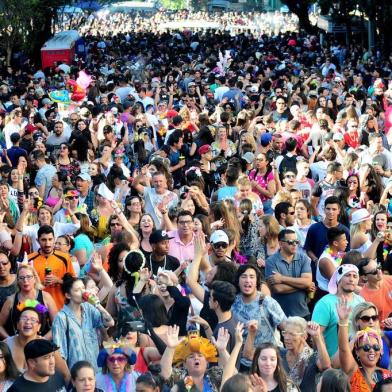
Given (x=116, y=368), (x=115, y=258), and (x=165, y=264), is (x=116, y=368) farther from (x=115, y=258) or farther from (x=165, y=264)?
(x=165, y=264)

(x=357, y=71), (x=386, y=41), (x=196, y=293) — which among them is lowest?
(x=386, y=41)

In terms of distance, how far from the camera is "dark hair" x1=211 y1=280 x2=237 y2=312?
9.44 metres

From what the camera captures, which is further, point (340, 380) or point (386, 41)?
point (386, 41)

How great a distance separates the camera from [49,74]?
35.7 m

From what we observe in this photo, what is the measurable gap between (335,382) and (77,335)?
2173 mm

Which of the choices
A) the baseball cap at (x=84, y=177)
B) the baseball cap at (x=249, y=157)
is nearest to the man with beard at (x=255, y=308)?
the baseball cap at (x=84, y=177)

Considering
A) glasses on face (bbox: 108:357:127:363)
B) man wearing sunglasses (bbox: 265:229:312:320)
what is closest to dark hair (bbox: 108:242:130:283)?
man wearing sunglasses (bbox: 265:229:312:320)

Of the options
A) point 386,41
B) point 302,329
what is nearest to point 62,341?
point 302,329

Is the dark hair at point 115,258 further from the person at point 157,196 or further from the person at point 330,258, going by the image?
the person at point 157,196

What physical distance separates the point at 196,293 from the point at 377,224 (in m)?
2.47

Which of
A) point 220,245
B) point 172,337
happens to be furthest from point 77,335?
point 220,245

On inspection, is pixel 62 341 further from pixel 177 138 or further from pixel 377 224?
pixel 177 138

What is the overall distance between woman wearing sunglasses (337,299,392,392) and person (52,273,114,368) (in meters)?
1.75

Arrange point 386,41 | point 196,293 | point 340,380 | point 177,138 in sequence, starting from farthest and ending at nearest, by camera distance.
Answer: point 386,41 < point 177,138 < point 196,293 < point 340,380
